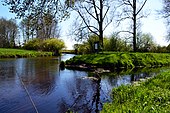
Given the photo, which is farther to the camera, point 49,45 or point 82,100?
point 49,45

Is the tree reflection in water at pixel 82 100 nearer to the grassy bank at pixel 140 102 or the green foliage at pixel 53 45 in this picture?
the grassy bank at pixel 140 102

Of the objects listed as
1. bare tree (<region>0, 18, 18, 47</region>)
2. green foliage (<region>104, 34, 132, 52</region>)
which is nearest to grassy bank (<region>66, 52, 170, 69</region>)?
green foliage (<region>104, 34, 132, 52</region>)

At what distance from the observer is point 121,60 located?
25.8 meters

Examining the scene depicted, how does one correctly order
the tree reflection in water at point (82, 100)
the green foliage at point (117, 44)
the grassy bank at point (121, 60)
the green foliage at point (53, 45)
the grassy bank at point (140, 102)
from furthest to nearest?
the green foliage at point (53, 45) < the green foliage at point (117, 44) < the grassy bank at point (121, 60) < the tree reflection in water at point (82, 100) < the grassy bank at point (140, 102)

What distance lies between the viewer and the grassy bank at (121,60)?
987 inches

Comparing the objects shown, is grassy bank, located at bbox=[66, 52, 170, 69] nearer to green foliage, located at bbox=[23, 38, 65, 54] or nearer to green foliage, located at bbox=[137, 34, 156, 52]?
green foliage, located at bbox=[137, 34, 156, 52]

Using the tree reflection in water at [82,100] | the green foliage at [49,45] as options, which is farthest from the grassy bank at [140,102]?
the green foliage at [49,45]

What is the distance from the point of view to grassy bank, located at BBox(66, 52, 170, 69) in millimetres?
25059

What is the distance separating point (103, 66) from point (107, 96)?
42.3 feet

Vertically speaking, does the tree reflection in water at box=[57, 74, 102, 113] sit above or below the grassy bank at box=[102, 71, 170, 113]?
below

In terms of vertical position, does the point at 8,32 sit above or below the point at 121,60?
above

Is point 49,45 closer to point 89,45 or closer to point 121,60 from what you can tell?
point 89,45

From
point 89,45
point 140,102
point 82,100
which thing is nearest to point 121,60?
point 82,100

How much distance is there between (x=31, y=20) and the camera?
11.6m
